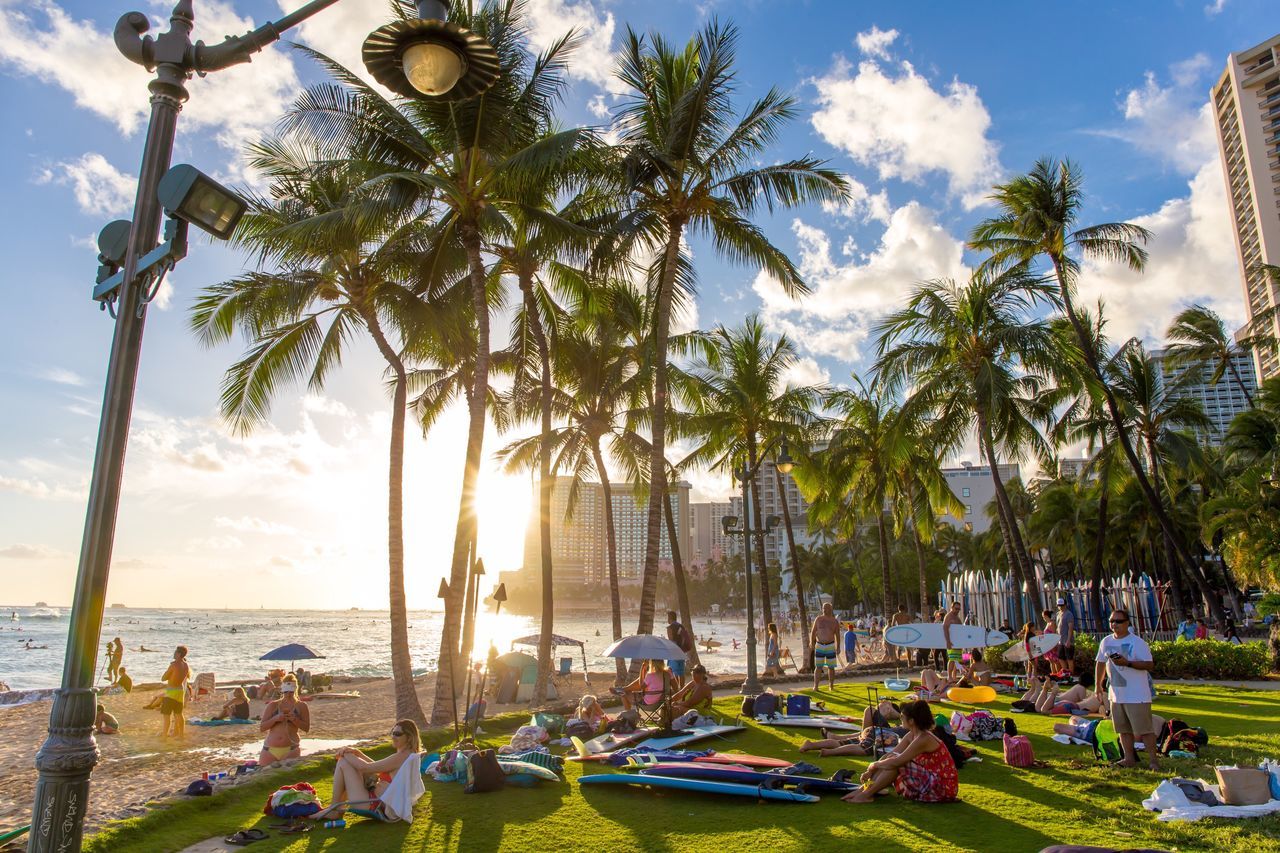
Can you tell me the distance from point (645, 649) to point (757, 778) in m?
4.44

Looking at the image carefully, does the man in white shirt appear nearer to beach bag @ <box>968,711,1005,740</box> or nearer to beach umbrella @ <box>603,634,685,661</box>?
beach bag @ <box>968,711,1005,740</box>

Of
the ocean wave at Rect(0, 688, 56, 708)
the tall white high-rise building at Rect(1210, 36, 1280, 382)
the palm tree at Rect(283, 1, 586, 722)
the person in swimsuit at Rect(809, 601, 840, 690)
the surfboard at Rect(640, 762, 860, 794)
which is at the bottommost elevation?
the ocean wave at Rect(0, 688, 56, 708)

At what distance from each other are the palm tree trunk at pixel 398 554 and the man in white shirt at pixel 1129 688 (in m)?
10.6

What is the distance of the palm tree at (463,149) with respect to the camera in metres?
14.0

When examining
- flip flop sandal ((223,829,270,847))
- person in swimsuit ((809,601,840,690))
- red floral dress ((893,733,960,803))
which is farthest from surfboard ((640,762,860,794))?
person in swimsuit ((809,601,840,690))

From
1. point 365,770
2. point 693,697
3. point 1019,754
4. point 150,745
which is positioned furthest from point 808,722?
point 150,745

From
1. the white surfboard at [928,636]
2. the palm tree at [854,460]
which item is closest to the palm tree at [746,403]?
the palm tree at [854,460]

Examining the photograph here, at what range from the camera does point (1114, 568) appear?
60.9 m

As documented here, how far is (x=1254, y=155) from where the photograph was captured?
2938 inches

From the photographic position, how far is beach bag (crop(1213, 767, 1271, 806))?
6.45m

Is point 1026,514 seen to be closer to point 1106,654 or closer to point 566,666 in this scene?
point 566,666

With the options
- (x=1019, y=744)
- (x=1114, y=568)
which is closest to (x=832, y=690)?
(x=1019, y=744)

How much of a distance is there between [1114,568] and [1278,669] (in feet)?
157

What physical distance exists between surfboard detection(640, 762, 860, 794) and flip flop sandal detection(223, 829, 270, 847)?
3.86 m
